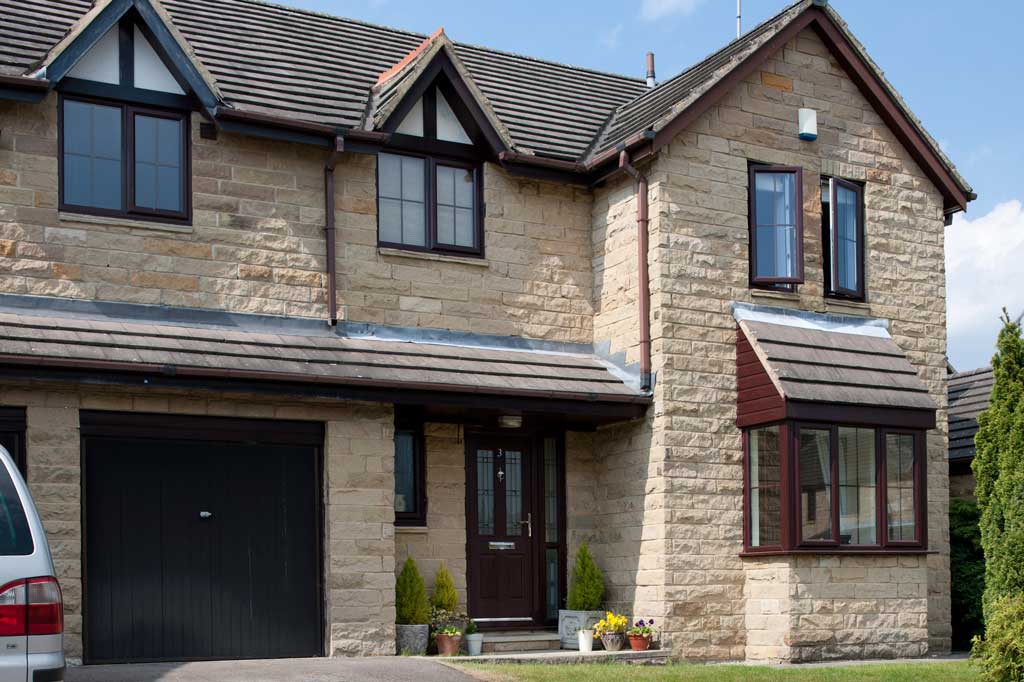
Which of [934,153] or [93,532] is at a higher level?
[934,153]

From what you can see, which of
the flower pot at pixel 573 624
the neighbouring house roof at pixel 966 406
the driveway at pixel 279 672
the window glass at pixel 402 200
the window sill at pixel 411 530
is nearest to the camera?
the driveway at pixel 279 672

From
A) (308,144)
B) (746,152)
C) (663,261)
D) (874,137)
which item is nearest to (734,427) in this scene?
(663,261)

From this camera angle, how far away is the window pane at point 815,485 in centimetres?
1589

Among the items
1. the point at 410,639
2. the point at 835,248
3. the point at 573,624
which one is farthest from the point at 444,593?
the point at 835,248

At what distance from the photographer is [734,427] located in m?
16.6

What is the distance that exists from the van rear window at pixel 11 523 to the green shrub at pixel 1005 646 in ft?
29.1

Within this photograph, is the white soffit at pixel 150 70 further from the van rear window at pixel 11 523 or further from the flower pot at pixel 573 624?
the van rear window at pixel 11 523

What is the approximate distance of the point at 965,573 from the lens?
18.3 meters

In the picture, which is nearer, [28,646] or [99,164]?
[28,646]

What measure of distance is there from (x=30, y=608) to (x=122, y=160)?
27.9 ft

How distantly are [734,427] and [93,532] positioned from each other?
Answer: 24.8 ft

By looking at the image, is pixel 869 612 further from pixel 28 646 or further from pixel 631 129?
pixel 28 646

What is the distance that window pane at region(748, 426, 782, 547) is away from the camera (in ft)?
52.7

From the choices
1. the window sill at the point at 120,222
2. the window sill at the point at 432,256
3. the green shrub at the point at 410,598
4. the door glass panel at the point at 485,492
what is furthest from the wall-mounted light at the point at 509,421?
the window sill at the point at 120,222
